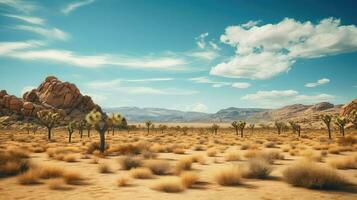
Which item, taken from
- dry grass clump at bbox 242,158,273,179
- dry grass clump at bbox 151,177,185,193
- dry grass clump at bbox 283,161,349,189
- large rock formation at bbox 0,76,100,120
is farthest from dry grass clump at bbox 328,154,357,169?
large rock formation at bbox 0,76,100,120

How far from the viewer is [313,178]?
37.0 ft

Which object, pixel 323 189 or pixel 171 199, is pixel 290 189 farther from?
pixel 171 199

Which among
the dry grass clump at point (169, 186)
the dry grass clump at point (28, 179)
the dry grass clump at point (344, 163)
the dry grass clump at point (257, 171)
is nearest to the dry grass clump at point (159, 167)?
the dry grass clump at point (169, 186)

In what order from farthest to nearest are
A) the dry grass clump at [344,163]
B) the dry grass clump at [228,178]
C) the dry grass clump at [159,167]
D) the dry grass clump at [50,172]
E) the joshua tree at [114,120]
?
1. the joshua tree at [114,120]
2. the dry grass clump at [344,163]
3. the dry grass clump at [159,167]
4. the dry grass clump at [50,172]
5. the dry grass clump at [228,178]

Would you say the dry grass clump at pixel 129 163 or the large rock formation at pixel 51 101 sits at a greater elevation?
the large rock formation at pixel 51 101

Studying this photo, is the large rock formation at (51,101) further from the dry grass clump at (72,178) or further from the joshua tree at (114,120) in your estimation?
the dry grass clump at (72,178)

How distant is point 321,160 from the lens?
19.3 m

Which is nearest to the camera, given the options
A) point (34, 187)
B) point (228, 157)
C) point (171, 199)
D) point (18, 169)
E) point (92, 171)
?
point (171, 199)

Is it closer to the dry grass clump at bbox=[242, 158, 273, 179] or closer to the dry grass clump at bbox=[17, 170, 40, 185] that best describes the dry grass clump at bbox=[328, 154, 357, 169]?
the dry grass clump at bbox=[242, 158, 273, 179]

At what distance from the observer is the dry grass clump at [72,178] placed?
41.0 feet

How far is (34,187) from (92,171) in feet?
14.0

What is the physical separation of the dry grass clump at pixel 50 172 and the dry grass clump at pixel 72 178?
820 millimetres

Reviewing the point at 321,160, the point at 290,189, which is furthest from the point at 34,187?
the point at 321,160

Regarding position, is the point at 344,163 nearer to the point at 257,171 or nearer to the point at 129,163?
the point at 257,171
